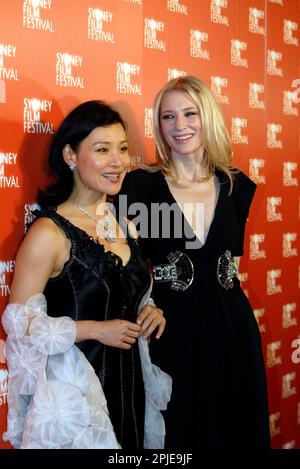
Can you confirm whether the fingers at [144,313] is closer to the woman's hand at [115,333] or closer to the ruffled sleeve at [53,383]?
the woman's hand at [115,333]

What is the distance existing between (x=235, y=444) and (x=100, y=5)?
67.2 inches

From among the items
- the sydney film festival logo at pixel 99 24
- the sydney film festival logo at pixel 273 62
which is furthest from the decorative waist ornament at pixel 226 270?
the sydney film festival logo at pixel 273 62

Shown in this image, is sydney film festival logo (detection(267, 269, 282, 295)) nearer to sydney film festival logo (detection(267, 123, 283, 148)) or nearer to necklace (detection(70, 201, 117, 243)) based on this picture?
sydney film festival logo (detection(267, 123, 283, 148))

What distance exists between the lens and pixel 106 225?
6.61 ft

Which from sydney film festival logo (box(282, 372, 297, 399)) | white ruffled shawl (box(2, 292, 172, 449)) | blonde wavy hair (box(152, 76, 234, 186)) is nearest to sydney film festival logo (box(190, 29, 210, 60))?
blonde wavy hair (box(152, 76, 234, 186))

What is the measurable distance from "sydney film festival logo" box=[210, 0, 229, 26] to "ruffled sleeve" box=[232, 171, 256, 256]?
33.8 inches

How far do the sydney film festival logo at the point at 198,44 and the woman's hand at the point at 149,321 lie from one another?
1.32 metres

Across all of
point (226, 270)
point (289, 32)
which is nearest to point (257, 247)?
point (226, 270)

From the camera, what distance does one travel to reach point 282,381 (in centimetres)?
353

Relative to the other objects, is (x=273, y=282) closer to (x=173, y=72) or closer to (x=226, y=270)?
(x=226, y=270)

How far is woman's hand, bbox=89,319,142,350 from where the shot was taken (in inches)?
71.1

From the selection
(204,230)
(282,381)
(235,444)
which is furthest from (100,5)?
(282,381)

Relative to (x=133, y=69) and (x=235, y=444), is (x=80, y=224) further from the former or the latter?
(x=235, y=444)

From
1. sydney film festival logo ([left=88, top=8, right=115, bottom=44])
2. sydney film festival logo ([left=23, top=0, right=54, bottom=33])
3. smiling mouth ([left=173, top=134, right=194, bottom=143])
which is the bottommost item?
smiling mouth ([left=173, top=134, right=194, bottom=143])
